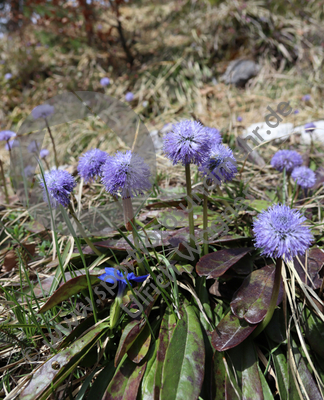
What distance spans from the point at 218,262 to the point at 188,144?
535mm

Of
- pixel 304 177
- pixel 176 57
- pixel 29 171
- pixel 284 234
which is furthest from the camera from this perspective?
pixel 176 57

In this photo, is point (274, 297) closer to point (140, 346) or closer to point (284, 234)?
point (284, 234)

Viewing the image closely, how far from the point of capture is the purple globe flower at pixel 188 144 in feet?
3.36

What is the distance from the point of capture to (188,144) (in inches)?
40.4

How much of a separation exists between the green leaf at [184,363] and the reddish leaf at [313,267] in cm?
51

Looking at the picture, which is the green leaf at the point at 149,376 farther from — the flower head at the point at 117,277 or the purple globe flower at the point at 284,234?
the purple globe flower at the point at 284,234

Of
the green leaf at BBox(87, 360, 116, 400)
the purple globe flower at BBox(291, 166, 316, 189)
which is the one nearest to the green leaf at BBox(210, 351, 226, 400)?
the green leaf at BBox(87, 360, 116, 400)

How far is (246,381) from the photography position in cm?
111

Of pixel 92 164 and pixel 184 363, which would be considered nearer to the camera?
pixel 184 363

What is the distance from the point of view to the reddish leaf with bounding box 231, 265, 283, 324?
111 cm

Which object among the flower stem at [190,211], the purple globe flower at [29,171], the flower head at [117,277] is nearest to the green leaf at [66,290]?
the flower head at [117,277]

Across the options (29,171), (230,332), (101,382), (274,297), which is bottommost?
(101,382)

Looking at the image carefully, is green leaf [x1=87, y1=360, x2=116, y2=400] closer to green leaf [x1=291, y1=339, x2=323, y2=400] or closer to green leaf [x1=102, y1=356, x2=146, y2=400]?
green leaf [x1=102, y1=356, x2=146, y2=400]

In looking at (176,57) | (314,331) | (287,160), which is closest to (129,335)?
(314,331)
